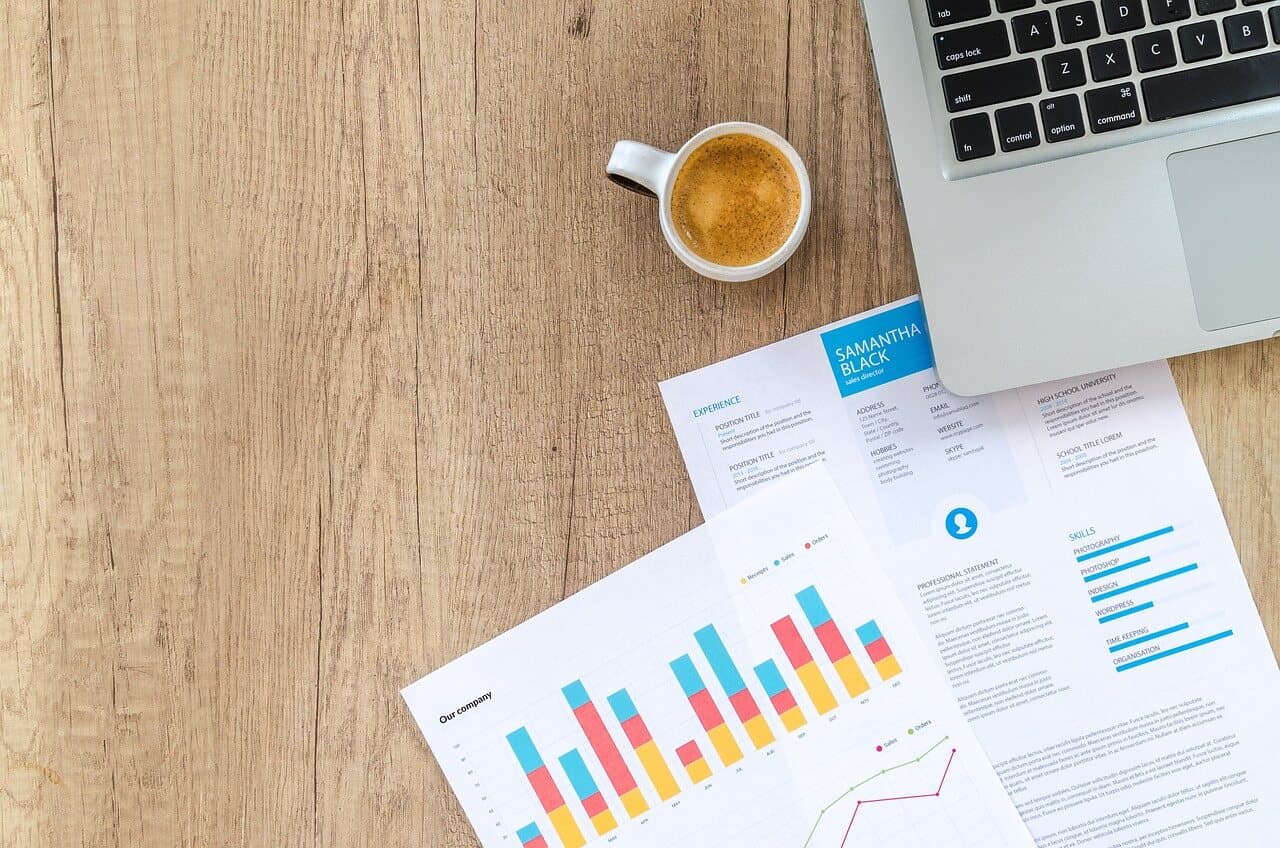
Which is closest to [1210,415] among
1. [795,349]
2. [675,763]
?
[795,349]

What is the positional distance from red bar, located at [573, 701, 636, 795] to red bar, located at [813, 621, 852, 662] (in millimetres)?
160

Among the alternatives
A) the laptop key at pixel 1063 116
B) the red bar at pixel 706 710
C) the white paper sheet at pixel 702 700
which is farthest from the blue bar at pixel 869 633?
the laptop key at pixel 1063 116

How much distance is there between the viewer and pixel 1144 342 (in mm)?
618

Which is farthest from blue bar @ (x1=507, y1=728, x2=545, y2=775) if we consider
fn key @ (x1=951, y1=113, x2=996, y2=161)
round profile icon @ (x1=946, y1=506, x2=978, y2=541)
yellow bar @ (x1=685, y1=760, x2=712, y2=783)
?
fn key @ (x1=951, y1=113, x2=996, y2=161)

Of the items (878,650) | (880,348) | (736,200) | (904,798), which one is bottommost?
(904,798)

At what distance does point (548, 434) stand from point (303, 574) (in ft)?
0.65

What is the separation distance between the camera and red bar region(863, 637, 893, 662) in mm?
675

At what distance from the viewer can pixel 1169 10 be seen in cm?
60

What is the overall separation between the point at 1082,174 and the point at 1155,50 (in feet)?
0.27

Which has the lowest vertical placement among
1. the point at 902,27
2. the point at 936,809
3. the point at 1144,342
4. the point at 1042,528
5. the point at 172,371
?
the point at 936,809

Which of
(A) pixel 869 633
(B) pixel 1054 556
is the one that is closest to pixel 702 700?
(A) pixel 869 633

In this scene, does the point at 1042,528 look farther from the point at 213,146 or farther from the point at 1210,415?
the point at 213,146

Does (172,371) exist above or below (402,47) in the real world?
below

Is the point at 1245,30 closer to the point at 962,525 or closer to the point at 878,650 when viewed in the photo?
the point at 962,525
